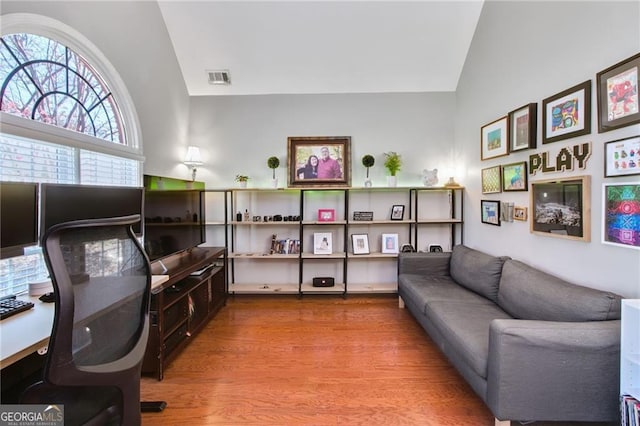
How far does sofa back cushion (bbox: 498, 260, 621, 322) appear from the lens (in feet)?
5.40

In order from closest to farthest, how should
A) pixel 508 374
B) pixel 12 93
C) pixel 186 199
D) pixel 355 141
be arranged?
pixel 508 374 → pixel 12 93 → pixel 186 199 → pixel 355 141

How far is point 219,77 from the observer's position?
3691mm

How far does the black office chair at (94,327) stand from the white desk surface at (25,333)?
0.52 ft

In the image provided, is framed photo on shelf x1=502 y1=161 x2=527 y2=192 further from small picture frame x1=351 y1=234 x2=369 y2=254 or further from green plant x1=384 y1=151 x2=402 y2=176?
small picture frame x1=351 y1=234 x2=369 y2=254

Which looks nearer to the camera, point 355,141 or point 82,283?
point 82,283

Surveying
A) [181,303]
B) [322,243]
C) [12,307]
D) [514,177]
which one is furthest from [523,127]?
[12,307]

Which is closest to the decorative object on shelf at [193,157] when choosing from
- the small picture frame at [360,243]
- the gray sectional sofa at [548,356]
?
the small picture frame at [360,243]

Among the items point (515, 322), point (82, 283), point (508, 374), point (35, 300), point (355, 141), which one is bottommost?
point (508, 374)

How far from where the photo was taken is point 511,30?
2.74m

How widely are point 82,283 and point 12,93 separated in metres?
1.60

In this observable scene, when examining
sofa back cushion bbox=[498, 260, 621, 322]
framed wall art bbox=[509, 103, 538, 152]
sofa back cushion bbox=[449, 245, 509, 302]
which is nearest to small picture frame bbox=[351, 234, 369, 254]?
sofa back cushion bbox=[449, 245, 509, 302]

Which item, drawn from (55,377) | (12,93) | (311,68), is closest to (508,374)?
(55,377)

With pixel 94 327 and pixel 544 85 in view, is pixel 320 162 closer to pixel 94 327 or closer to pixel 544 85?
pixel 544 85

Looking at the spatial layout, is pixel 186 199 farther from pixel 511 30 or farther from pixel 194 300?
pixel 511 30
